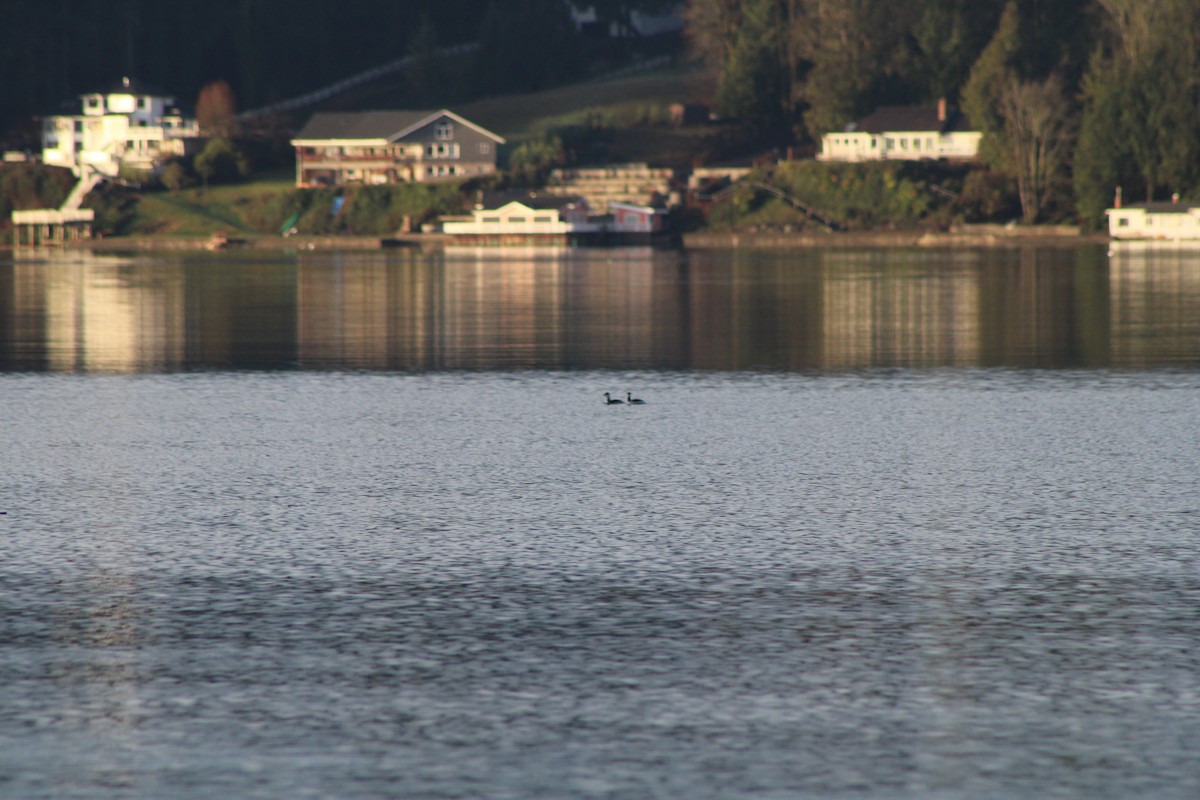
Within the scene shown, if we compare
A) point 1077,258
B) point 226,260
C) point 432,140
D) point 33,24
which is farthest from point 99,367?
point 33,24

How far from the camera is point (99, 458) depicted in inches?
1046

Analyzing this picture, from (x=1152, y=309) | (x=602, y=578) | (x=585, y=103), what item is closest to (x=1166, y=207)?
(x=585, y=103)

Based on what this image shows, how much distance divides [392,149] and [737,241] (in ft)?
136

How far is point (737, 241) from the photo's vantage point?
141 m

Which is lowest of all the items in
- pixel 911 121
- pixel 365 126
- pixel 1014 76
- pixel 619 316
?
pixel 619 316

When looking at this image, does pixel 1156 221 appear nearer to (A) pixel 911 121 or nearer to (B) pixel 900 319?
(A) pixel 911 121

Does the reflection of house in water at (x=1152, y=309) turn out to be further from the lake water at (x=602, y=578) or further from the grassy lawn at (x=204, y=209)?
the grassy lawn at (x=204, y=209)

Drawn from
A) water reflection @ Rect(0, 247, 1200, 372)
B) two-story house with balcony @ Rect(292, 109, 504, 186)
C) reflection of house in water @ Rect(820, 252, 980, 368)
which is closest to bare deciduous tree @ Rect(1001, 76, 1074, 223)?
water reflection @ Rect(0, 247, 1200, 372)

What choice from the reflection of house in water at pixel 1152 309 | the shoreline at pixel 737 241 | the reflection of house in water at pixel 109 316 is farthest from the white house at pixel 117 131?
the reflection of house in water at pixel 1152 309

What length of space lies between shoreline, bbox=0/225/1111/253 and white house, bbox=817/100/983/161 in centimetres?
1199

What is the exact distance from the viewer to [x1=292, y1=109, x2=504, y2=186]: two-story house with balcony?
162250 millimetres

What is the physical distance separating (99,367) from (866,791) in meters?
34.0

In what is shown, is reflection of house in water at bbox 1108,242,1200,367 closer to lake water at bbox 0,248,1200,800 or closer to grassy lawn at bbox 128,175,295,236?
lake water at bbox 0,248,1200,800

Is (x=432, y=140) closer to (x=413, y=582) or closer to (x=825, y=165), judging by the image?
(x=825, y=165)
